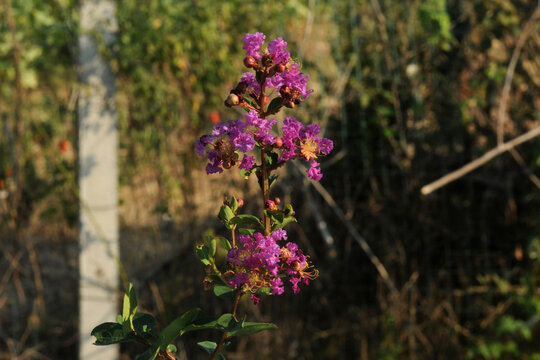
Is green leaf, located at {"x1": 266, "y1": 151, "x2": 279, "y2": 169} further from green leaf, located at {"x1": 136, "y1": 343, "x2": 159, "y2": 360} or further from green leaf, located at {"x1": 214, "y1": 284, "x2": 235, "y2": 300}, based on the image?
green leaf, located at {"x1": 136, "y1": 343, "x2": 159, "y2": 360}

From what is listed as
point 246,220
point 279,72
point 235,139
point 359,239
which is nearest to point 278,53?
point 279,72

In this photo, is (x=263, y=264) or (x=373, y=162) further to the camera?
(x=373, y=162)

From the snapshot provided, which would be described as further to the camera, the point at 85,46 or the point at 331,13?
the point at 331,13

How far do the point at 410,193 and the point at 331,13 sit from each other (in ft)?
3.43

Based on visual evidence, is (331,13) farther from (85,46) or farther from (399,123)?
(85,46)

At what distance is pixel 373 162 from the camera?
3182mm

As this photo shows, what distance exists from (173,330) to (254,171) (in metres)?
0.23

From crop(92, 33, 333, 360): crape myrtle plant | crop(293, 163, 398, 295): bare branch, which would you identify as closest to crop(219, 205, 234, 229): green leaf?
crop(92, 33, 333, 360): crape myrtle plant

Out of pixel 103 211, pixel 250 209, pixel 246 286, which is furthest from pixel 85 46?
pixel 246 286

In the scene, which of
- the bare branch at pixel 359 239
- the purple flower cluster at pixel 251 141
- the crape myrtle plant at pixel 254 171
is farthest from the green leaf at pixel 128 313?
the bare branch at pixel 359 239

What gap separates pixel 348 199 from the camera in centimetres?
308

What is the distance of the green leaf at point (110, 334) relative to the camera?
0.83m

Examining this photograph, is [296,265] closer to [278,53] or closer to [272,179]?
[272,179]

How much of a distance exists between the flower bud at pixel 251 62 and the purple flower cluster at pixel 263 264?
0.22 metres
